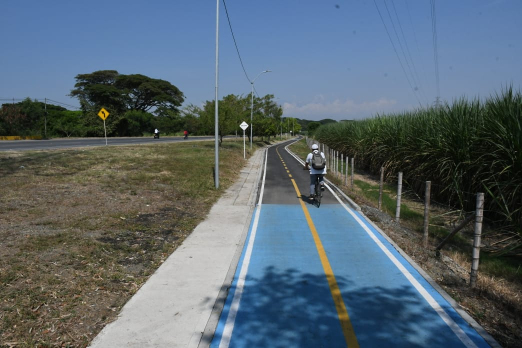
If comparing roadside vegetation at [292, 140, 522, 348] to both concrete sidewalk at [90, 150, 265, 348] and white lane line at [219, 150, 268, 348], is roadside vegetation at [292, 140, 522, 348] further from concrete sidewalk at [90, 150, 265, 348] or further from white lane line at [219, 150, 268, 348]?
concrete sidewalk at [90, 150, 265, 348]

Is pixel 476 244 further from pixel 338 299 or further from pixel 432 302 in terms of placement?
pixel 338 299

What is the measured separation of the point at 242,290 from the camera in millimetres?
5664

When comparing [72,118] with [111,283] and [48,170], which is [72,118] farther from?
[111,283]

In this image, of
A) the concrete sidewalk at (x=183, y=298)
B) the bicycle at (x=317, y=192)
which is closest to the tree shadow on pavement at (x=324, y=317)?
the concrete sidewalk at (x=183, y=298)

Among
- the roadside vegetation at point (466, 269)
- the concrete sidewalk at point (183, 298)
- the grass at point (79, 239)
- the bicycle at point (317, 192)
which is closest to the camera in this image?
the concrete sidewalk at point (183, 298)

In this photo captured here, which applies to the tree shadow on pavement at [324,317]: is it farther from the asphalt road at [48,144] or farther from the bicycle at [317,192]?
the asphalt road at [48,144]

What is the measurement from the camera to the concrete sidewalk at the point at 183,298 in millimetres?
4266

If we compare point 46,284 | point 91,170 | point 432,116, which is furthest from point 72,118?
point 46,284

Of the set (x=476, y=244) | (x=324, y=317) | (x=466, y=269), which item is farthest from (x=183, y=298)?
(x=466, y=269)

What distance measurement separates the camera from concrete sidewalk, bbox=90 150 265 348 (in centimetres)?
427

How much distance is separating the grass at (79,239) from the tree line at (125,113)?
20.3 m

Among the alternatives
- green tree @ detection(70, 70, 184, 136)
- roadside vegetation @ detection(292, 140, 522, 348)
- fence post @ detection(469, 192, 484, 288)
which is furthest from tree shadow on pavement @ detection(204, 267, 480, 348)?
green tree @ detection(70, 70, 184, 136)

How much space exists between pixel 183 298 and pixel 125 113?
65.8 meters

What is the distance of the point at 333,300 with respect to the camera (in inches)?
211
